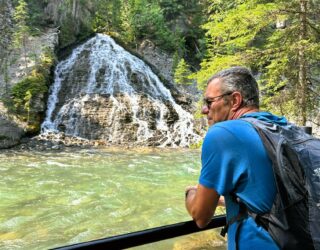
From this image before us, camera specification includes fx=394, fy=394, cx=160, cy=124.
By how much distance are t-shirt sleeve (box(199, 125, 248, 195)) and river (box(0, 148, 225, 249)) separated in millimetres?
4201

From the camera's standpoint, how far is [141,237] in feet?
5.58

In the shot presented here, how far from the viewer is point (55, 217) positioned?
7715mm

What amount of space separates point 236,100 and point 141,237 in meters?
0.76

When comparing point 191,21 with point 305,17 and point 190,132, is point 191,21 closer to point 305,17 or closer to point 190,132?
point 190,132

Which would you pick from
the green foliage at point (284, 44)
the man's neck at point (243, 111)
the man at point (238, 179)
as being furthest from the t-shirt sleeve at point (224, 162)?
the green foliage at point (284, 44)

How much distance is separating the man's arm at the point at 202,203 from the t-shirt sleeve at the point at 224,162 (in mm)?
44

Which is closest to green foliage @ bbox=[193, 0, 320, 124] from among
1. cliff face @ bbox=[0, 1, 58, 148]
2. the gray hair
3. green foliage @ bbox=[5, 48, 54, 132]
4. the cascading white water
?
the gray hair

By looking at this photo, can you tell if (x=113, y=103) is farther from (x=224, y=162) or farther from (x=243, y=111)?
(x=224, y=162)

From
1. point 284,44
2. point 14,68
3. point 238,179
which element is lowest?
point 238,179

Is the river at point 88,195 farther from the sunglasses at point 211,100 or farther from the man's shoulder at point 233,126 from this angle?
the man's shoulder at point 233,126

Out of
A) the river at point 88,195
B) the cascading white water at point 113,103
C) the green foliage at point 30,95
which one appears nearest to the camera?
the river at point 88,195

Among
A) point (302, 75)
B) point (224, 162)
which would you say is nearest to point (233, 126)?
point (224, 162)

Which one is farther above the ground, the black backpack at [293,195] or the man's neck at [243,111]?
the man's neck at [243,111]

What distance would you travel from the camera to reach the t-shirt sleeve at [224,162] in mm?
1591
